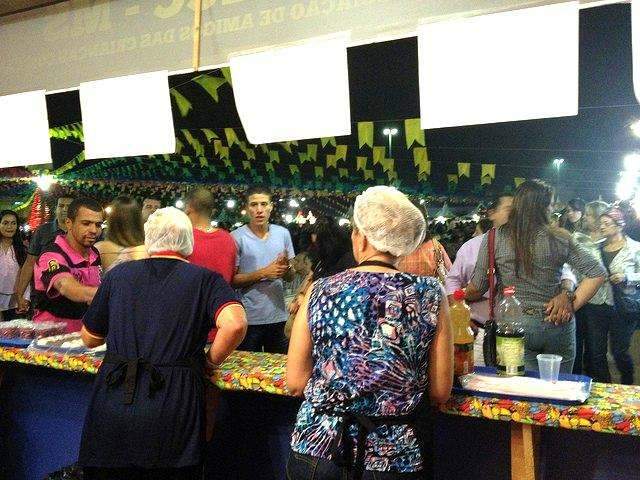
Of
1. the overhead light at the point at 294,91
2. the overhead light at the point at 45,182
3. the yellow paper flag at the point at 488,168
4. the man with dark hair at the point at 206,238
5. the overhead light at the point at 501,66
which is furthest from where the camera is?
A: the overhead light at the point at 45,182

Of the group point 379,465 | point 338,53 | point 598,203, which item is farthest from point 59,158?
point 379,465

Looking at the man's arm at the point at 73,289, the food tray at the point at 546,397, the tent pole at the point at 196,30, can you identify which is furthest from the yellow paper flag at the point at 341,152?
the food tray at the point at 546,397

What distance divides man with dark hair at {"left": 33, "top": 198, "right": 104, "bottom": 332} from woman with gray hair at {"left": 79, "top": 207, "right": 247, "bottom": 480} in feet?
3.37

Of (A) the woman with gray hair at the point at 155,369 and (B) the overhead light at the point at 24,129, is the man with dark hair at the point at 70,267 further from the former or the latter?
(A) the woman with gray hair at the point at 155,369

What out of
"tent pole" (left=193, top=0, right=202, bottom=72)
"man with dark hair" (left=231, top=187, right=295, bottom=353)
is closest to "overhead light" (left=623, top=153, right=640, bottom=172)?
"man with dark hair" (left=231, top=187, right=295, bottom=353)

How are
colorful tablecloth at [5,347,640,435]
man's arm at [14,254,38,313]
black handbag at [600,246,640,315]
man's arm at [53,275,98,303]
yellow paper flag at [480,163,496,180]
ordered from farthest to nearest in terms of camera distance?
1. yellow paper flag at [480,163,496,180]
2. man's arm at [14,254,38,313]
3. black handbag at [600,246,640,315]
4. man's arm at [53,275,98,303]
5. colorful tablecloth at [5,347,640,435]

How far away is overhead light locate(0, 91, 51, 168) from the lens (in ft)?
10.3

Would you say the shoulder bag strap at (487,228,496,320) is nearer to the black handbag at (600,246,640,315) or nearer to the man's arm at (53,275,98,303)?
the man's arm at (53,275,98,303)

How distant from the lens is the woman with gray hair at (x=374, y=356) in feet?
5.49

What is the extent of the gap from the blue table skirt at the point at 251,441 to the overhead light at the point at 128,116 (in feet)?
4.14

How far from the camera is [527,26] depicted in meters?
2.00

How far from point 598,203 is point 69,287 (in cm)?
484

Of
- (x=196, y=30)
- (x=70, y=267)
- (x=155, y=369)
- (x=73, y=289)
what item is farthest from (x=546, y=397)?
(x=70, y=267)

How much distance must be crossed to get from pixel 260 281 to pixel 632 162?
24.2ft
